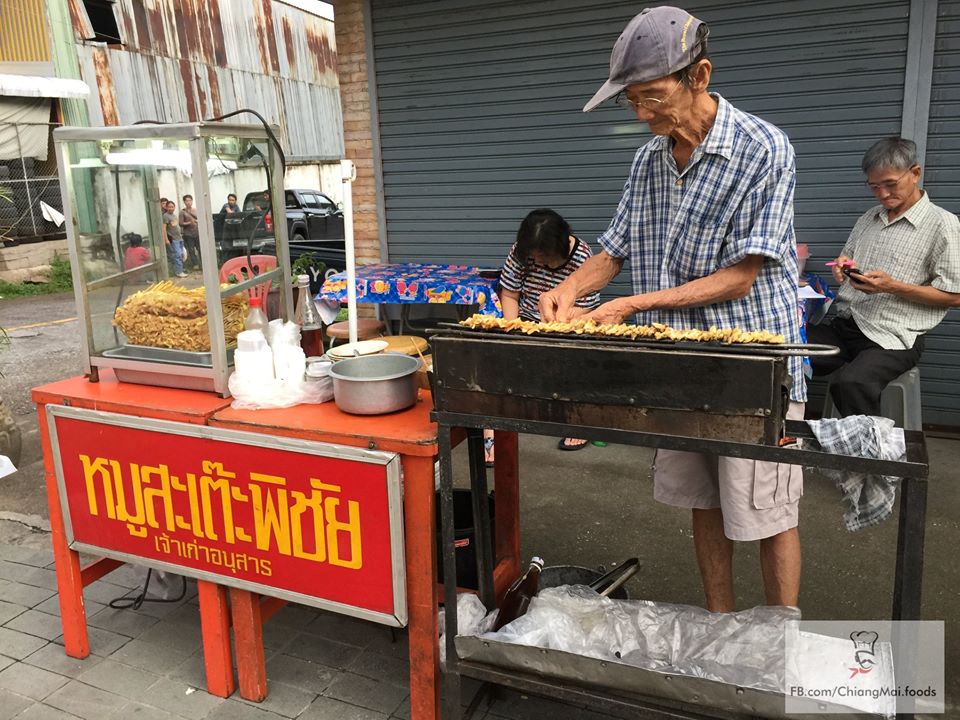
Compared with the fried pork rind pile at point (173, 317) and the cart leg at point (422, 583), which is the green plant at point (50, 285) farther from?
the cart leg at point (422, 583)

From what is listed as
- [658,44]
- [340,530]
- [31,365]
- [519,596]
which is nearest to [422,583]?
[340,530]

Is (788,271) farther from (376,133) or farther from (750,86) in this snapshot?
(376,133)

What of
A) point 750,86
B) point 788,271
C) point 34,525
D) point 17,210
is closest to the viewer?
point 788,271

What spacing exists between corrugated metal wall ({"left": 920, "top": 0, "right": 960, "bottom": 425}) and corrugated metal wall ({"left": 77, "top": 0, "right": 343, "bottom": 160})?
14.9 meters

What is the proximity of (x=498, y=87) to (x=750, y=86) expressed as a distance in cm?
188

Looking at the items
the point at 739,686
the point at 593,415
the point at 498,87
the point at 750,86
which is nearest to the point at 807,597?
the point at 739,686

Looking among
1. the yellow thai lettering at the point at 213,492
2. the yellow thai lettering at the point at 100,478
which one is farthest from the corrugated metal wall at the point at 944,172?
the yellow thai lettering at the point at 100,478

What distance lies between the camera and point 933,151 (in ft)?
15.1

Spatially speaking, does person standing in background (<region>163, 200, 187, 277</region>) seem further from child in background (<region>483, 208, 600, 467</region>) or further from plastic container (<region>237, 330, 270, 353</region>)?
child in background (<region>483, 208, 600, 467</region>)

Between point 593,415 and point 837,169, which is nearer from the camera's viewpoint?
point 593,415

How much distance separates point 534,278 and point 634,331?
285 cm

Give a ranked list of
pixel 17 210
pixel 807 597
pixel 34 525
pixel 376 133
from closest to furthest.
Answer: pixel 807 597 → pixel 34 525 → pixel 376 133 → pixel 17 210

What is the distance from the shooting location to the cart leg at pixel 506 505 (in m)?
2.80

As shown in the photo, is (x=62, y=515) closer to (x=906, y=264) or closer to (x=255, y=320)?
(x=255, y=320)
